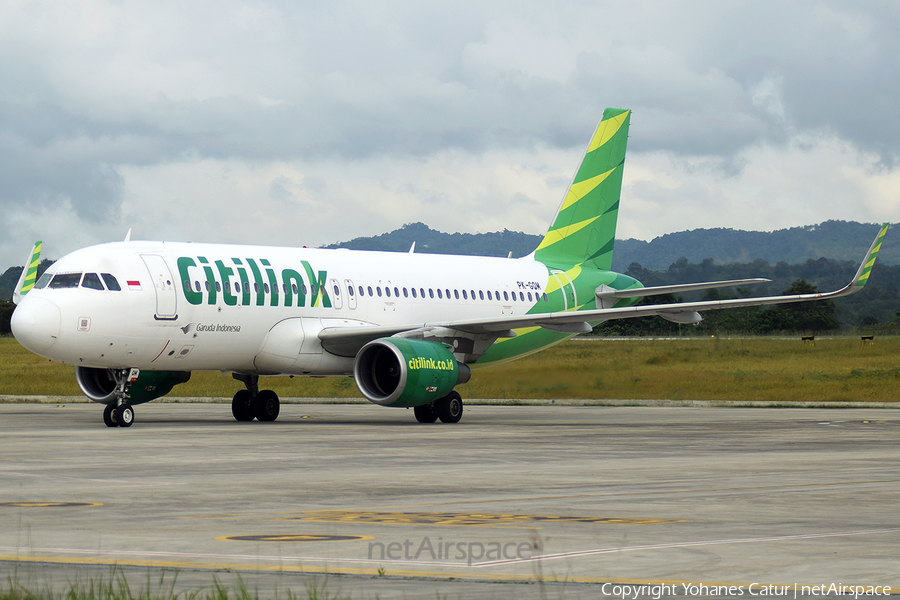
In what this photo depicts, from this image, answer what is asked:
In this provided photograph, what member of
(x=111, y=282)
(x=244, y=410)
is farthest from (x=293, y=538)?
(x=244, y=410)

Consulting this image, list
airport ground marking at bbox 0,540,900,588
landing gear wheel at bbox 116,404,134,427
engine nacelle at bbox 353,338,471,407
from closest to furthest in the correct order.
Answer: airport ground marking at bbox 0,540,900,588, landing gear wheel at bbox 116,404,134,427, engine nacelle at bbox 353,338,471,407

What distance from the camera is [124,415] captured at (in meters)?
26.1

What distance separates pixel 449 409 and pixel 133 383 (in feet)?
25.2

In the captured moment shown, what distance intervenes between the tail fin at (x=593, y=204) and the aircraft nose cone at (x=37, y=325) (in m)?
17.4

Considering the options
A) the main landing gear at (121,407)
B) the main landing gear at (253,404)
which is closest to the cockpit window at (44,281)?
the main landing gear at (121,407)

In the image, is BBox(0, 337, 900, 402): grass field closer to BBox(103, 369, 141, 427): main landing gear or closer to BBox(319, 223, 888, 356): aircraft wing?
BBox(319, 223, 888, 356): aircraft wing

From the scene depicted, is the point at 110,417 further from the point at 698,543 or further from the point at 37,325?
the point at 698,543

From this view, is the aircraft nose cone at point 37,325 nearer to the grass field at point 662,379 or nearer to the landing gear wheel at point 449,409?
the landing gear wheel at point 449,409

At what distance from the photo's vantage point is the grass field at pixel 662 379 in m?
36.3

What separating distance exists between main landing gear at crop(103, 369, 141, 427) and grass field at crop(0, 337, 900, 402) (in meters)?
12.1

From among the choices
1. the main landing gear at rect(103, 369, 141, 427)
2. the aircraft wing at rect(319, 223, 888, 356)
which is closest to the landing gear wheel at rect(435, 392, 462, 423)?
the aircraft wing at rect(319, 223, 888, 356)

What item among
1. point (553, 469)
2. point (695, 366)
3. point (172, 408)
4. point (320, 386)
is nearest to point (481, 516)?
point (553, 469)

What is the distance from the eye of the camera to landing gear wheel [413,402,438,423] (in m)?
29.2

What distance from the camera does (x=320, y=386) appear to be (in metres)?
48.4
